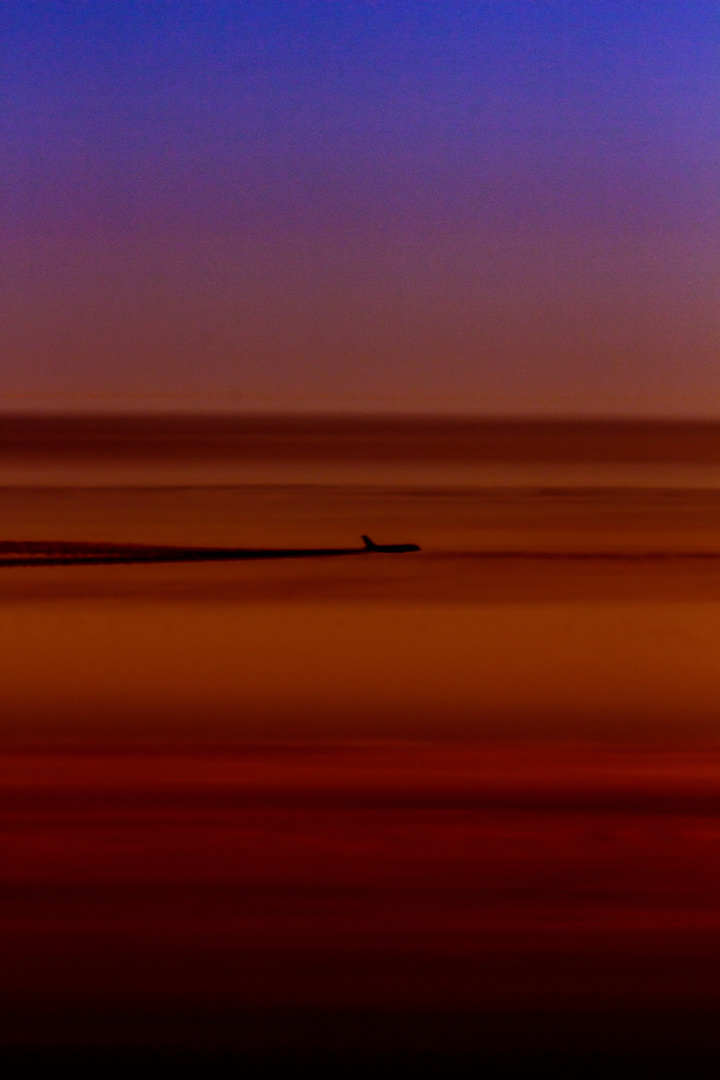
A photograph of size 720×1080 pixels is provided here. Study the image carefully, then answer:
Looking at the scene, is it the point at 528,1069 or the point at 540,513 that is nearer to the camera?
the point at 528,1069

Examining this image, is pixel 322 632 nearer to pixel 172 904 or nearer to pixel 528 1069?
pixel 172 904

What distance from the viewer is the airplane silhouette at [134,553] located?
Answer: 1010 centimetres

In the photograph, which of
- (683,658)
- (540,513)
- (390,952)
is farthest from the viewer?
(540,513)

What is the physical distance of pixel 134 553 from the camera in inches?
417

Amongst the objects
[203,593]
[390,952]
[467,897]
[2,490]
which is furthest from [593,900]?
[2,490]

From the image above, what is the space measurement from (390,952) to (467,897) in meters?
0.36

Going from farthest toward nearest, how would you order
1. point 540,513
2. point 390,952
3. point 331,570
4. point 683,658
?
point 540,513 → point 331,570 → point 683,658 → point 390,952

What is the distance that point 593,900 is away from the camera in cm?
338

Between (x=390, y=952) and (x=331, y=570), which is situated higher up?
(x=331, y=570)

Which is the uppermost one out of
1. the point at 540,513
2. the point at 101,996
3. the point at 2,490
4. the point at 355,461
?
the point at 355,461

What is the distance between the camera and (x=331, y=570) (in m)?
9.88

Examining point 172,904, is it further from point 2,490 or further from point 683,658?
point 2,490

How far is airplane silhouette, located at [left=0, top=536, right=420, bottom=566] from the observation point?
1010cm

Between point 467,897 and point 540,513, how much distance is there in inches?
478
